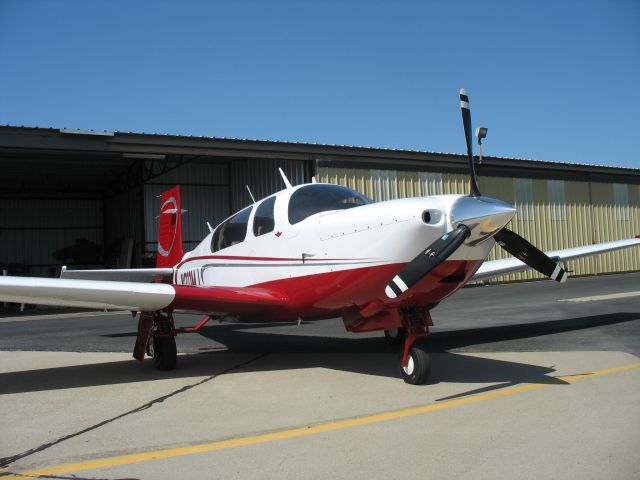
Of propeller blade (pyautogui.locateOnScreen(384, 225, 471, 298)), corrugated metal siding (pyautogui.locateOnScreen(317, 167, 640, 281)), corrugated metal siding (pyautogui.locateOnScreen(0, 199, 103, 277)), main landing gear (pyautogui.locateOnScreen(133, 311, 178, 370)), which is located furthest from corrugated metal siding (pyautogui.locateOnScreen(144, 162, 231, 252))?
propeller blade (pyautogui.locateOnScreen(384, 225, 471, 298))

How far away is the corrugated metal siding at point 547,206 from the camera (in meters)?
22.8

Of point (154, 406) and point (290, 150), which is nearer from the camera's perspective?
point (154, 406)

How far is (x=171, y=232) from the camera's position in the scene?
11578 millimetres

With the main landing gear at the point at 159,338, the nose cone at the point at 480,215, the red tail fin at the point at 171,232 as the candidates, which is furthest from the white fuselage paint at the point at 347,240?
the red tail fin at the point at 171,232

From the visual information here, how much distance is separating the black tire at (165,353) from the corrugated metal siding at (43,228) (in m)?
31.6

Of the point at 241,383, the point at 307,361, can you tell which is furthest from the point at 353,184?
the point at 241,383

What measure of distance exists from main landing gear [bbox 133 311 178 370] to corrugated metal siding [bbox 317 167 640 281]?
1397cm

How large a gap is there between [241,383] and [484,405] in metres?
2.78

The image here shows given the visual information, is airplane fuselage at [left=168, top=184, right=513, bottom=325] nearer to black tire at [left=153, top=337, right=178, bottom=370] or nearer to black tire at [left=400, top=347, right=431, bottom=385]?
black tire at [left=400, top=347, right=431, bottom=385]

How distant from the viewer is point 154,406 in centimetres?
557

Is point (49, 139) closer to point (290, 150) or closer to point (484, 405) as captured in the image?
point (290, 150)

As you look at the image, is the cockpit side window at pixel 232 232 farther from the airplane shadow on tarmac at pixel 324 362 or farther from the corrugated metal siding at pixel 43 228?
the corrugated metal siding at pixel 43 228

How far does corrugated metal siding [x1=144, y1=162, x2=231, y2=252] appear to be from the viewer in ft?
87.2

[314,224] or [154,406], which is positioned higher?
[314,224]
